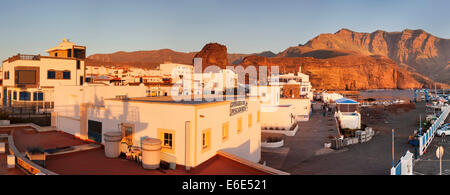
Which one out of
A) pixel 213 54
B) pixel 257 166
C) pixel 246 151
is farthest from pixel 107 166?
pixel 213 54

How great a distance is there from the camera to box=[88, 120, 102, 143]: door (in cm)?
1148

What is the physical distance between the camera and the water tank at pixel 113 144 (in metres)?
9.42

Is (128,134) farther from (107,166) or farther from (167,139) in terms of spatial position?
(167,139)

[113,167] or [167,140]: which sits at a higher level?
[167,140]

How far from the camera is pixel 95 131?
11.8 m

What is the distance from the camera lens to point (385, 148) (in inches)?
760

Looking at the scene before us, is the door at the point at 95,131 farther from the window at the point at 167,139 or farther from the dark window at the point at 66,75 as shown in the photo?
the dark window at the point at 66,75

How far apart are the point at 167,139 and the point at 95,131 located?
4.50 m

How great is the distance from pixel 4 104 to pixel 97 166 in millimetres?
33079

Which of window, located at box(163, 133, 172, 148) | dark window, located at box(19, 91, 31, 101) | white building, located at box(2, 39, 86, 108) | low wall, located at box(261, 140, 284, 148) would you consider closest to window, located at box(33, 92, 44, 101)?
white building, located at box(2, 39, 86, 108)

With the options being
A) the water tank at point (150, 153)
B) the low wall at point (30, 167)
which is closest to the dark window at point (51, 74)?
the low wall at point (30, 167)

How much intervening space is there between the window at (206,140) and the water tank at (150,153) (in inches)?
68.3
